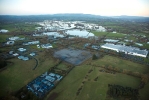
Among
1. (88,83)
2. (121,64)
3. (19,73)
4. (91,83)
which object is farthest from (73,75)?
(121,64)

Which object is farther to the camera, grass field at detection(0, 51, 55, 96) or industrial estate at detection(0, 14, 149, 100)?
grass field at detection(0, 51, 55, 96)

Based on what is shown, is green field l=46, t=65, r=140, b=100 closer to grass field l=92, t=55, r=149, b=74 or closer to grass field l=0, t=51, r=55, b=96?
grass field l=92, t=55, r=149, b=74

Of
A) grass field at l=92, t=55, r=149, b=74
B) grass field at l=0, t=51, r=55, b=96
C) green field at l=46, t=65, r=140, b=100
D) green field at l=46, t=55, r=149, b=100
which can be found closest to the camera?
green field at l=46, t=65, r=140, b=100

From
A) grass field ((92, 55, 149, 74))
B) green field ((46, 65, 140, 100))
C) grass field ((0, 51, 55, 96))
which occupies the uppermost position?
grass field ((0, 51, 55, 96))

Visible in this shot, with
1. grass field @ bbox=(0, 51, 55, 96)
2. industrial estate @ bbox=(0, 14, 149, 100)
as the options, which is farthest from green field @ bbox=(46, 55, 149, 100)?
grass field @ bbox=(0, 51, 55, 96)

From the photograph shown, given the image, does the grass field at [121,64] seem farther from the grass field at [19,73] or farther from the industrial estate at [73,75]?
the grass field at [19,73]

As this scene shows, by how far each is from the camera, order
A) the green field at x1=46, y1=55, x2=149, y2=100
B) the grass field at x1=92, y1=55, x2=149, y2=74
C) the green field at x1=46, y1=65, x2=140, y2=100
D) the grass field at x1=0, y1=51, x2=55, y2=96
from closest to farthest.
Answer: the green field at x1=46, y1=65, x2=140, y2=100, the green field at x1=46, y1=55, x2=149, y2=100, the grass field at x1=0, y1=51, x2=55, y2=96, the grass field at x1=92, y1=55, x2=149, y2=74

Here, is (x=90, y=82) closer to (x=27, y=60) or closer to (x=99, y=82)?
(x=99, y=82)

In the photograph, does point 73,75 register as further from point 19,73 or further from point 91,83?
point 19,73

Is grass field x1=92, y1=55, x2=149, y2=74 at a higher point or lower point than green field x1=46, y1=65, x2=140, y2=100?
higher

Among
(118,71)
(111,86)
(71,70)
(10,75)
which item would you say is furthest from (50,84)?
(118,71)
